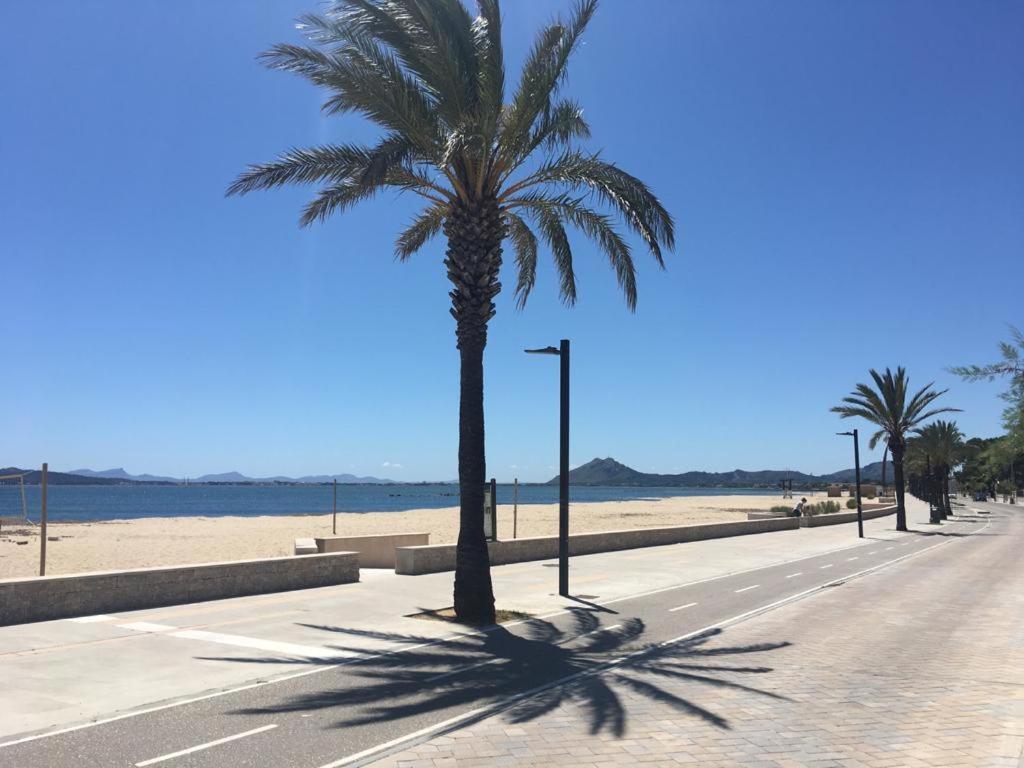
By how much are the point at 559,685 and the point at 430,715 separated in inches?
70.5

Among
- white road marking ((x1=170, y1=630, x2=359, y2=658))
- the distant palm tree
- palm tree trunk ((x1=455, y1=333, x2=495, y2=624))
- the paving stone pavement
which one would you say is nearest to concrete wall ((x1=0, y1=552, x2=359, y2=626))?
white road marking ((x1=170, y1=630, x2=359, y2=658))

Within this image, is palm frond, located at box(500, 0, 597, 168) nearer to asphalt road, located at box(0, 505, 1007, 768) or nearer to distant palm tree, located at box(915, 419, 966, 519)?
asphalt road, located at box(0, 505, 1007, 768)


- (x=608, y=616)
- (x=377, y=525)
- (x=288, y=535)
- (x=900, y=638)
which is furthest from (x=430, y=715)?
(x=377, y=525)

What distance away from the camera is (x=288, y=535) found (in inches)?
1633

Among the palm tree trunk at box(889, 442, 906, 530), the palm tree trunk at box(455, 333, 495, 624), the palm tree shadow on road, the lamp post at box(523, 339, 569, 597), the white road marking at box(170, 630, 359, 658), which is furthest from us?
the palm tree trunk at box(889, 442, 906, 530)

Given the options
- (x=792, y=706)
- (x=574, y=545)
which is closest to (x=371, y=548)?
(x=574, y=545)

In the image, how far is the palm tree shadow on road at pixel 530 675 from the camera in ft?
25.2

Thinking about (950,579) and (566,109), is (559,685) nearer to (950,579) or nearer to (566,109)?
(566,109)

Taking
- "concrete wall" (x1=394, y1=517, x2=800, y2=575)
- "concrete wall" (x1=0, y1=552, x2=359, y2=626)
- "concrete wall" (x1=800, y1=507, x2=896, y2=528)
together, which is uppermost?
"concrete wall" (x1=0, y1=552, x2=359, y2=626)

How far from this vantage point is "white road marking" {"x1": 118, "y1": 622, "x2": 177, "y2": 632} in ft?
37.3

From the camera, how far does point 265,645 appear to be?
34.5 feet

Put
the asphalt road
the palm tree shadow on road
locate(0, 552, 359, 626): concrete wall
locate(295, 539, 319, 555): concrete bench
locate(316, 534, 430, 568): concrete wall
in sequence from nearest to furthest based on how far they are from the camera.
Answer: the asphalt road, the palm tree shadow on road, locate(0, 552, 359, 626): concrete wall, locate(295, 539, 319, 555): concrete bench, locate(316, 534, 430, 568): concrete wall

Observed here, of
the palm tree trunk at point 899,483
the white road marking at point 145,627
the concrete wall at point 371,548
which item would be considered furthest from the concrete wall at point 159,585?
the palm tree trunk at point 899,483

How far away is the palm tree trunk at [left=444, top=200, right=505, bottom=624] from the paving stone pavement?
3.87 meters
